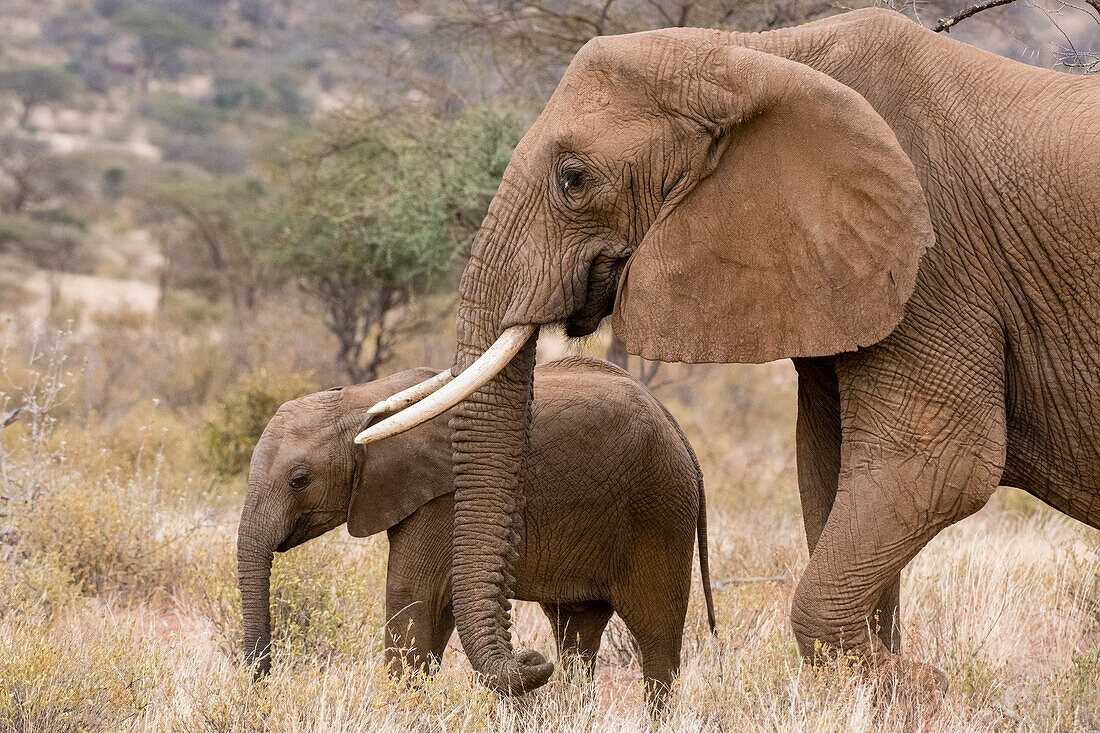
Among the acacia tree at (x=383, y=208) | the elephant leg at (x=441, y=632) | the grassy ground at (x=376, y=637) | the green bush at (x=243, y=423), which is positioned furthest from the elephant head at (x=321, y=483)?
the green bush at (x=243, y=423)

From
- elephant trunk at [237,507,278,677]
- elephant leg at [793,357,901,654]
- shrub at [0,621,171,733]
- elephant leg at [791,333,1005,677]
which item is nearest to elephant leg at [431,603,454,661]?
elephant trunk at [237,507,278,677]

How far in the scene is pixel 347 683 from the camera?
156 inches

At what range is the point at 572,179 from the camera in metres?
3.54

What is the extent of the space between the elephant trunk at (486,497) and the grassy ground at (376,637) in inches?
9.4

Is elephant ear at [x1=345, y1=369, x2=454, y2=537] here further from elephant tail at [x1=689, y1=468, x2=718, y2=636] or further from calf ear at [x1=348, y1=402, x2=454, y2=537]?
elephant tail at [x1=689, y1=468, x2=718, y2=636]

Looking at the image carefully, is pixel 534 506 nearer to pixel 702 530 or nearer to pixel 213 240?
pixel 702 530

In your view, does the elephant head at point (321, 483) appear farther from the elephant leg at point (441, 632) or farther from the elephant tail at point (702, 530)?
the elephant tail at point (702, 530)

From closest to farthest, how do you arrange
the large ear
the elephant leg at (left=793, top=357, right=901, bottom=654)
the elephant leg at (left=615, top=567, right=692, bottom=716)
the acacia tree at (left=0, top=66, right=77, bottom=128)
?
the large ear
the elephant leg at (left=793, top=357, right=901, bottom=654)
the elephant leg at (left=615, top=567, right=692, bottom=716)
the acacia tree at (left=0, top=66, right=77, bottom=128)

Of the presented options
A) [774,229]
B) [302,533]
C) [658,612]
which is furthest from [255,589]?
[774,229]

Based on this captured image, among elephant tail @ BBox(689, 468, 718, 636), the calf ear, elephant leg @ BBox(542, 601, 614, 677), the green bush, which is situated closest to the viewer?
the calf ear

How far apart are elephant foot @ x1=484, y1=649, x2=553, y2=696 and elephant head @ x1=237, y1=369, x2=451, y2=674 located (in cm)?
99

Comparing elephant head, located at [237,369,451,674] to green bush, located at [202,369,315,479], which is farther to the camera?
green bush, located at [202,369,315,479]

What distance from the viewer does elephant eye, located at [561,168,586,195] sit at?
3.54 meters

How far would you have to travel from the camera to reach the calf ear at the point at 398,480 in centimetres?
460
